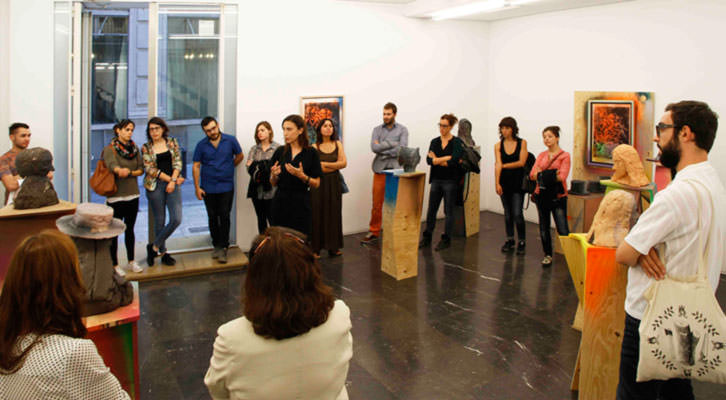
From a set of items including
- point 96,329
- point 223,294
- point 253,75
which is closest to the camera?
point 96,329

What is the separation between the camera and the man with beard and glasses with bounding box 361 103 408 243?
829 centimetres

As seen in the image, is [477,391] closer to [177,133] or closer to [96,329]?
[96,329]

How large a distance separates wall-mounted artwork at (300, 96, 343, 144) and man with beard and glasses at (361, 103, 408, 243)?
0.56m

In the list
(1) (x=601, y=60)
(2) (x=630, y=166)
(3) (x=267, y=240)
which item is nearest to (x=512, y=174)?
(1) (x=601, y=60)

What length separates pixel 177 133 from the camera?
7516mm

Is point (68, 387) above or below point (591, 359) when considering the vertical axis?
above

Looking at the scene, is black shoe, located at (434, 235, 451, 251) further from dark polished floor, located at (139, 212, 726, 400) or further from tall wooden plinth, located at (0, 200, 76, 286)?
tall wooden plinth, located at (0, 200, 76, 286)

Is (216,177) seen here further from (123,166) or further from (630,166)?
(630,166)

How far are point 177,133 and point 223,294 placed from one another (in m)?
2.28

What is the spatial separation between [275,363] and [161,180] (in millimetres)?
5182

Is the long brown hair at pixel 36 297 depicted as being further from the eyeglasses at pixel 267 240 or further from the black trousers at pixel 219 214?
the black trousers at pixel 219 214

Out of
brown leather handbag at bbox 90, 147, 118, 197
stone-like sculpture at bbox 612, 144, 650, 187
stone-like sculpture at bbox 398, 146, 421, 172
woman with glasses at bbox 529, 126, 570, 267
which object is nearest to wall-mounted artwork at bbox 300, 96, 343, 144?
stone-like sculpture at bbox 398, 146, 421, 172

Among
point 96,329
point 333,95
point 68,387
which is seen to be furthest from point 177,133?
point 68,387

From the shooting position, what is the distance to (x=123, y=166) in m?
6.45
